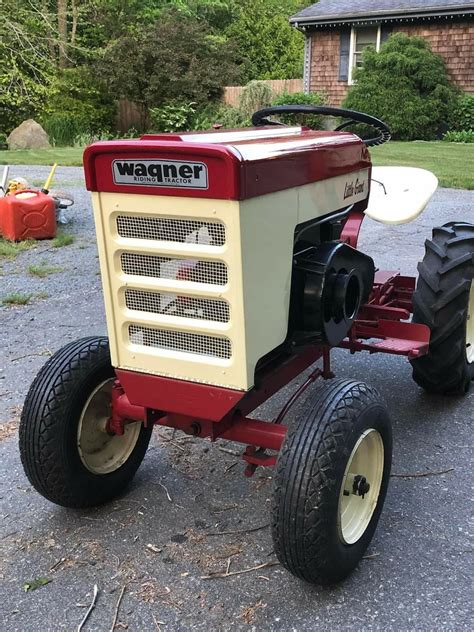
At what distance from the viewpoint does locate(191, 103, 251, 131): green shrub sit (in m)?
19.7

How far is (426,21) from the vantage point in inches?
754

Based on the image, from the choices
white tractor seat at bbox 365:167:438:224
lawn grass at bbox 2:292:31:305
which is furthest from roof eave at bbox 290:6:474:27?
lawn grass at bbox 2:292:31:305

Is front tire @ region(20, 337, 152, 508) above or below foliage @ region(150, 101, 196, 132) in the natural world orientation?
above

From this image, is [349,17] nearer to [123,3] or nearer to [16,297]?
[123,3]

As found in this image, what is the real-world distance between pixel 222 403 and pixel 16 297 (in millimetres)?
3859

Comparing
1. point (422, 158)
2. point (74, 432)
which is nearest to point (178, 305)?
point (74, 432)

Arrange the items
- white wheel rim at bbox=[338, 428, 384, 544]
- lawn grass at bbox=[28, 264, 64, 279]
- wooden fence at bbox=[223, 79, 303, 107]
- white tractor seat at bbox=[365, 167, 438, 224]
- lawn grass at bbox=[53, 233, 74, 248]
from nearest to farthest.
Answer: white wheel rim at bbox=[338, 428, 384, 544]
white tractor seat at bbox=[365, 167, 438, 224]
lawn grass at bbox=[28, 264, 64, 279]
lawn grass at bbox=[53, 233, 74, 248]
wooden fence at bbox=[223, 79, 303, 107]

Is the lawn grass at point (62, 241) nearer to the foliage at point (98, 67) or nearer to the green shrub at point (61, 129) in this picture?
the foliage at point (98, 67)

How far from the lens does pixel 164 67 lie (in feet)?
67.6

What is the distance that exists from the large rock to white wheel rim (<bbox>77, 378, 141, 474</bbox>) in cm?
1774

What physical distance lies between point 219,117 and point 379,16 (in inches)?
213

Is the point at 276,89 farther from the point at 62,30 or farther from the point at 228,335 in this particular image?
the point at 228,335

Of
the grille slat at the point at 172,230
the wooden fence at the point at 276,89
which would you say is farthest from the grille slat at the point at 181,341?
the wooden fence at the point at 276,89

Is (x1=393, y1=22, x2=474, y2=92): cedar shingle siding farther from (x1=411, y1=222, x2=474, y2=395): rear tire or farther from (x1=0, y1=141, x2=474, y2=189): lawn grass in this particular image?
(x1=411, y1=222, x2=474, y2=395): rear tire
